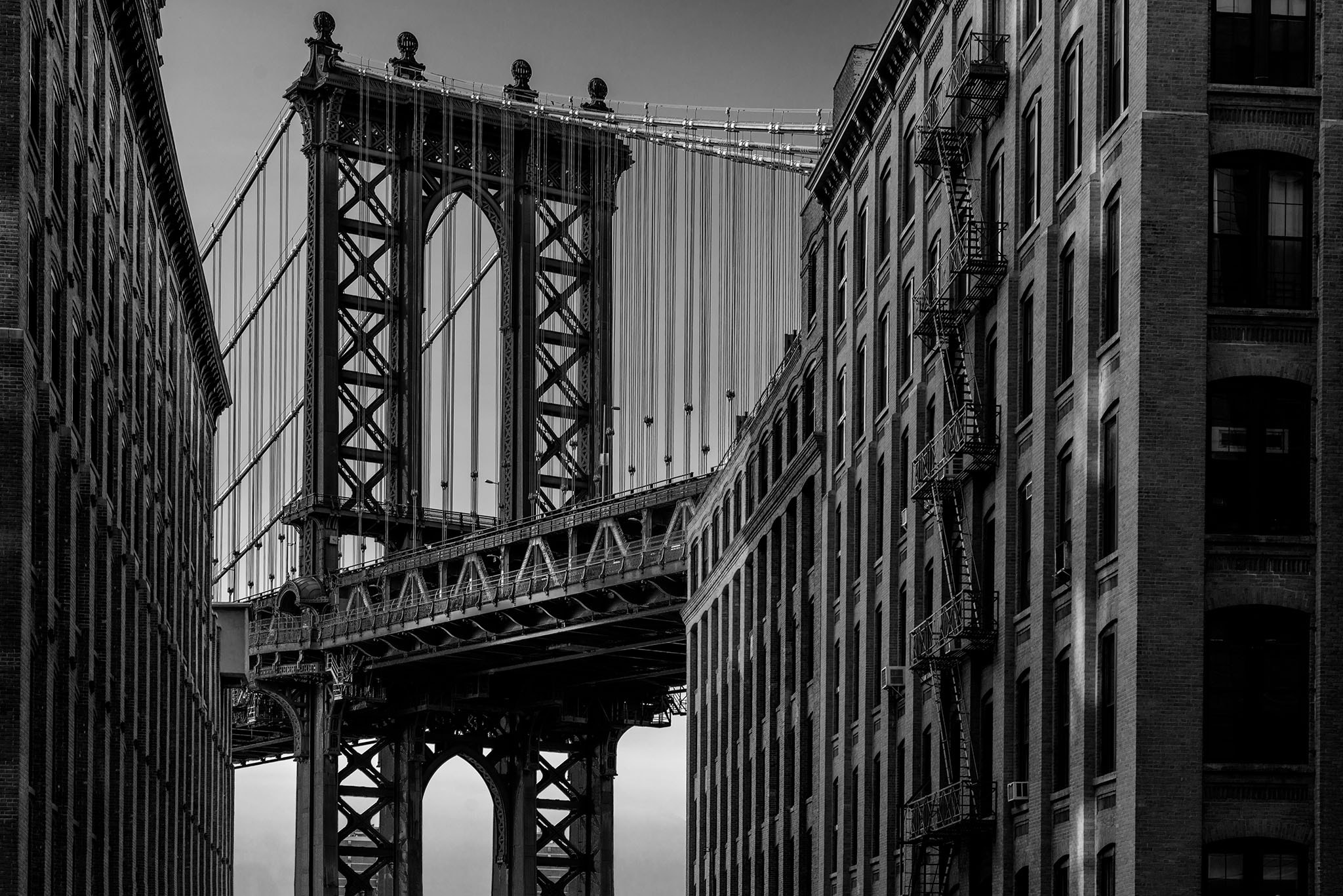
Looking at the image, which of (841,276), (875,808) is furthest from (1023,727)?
(841,276)

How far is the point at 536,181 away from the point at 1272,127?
296 ft

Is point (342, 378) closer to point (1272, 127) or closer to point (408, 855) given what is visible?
point (408, 855)

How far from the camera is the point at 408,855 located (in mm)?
132875

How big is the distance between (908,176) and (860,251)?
5.65m

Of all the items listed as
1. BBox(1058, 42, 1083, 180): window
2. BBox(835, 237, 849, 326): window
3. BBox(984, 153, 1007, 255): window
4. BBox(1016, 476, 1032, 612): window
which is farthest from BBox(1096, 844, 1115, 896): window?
BBox(835, 237, 849, 326): window

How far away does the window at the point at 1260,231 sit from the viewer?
41.6m

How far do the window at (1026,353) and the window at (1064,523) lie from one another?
2744 mm

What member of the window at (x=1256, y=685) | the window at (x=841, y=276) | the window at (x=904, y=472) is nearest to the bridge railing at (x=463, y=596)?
the window at (x=841, y=276)

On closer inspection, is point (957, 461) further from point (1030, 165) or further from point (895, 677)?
point (895, 677)

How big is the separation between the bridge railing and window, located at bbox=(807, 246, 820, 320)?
2512cm

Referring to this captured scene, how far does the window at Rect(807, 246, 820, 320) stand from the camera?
7262cm

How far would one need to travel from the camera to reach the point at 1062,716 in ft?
145

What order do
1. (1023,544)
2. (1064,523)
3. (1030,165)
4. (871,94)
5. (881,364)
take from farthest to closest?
(871,94) < (881,364) < (1030,165) < (1023,544) < (1064,523)

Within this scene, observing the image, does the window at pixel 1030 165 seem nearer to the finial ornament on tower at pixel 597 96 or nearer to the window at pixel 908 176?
the window at pixel 908 176
